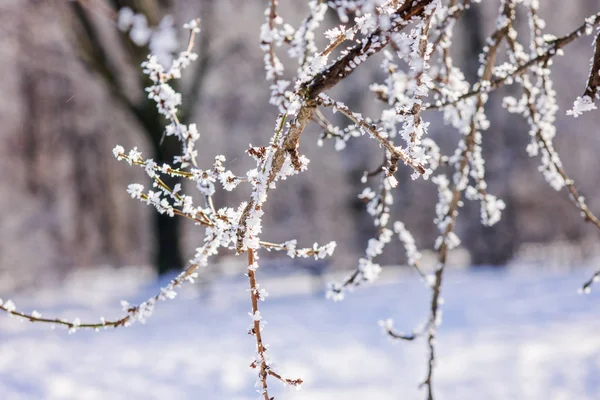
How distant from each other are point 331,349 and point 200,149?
34.5ft

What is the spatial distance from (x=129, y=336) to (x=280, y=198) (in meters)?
10.6

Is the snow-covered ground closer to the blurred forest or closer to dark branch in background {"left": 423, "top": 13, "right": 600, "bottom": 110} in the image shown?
the blurred forest

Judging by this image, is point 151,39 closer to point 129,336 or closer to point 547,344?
point 547,344

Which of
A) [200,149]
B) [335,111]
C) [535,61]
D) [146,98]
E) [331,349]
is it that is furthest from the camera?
[200,149]

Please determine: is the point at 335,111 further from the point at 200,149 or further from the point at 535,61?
the point at 200,149

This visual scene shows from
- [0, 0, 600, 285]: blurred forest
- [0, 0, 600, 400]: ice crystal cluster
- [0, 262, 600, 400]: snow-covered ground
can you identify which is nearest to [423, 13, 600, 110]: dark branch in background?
[0, 0, 600, 400]: ice crystal cluster

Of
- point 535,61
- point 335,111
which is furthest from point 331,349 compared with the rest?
point 335,111

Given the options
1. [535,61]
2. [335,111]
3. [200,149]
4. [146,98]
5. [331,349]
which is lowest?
[335,111]

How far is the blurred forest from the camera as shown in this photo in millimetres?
10320

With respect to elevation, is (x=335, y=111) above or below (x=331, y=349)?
below

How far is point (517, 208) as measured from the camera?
12.0 meters

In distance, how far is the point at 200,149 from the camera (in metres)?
15.5

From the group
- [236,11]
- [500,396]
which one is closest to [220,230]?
[500,396]

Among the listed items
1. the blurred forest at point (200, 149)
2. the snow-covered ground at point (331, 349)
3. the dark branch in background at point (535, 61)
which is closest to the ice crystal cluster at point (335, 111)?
the dark branch in background at point (535, 61)
